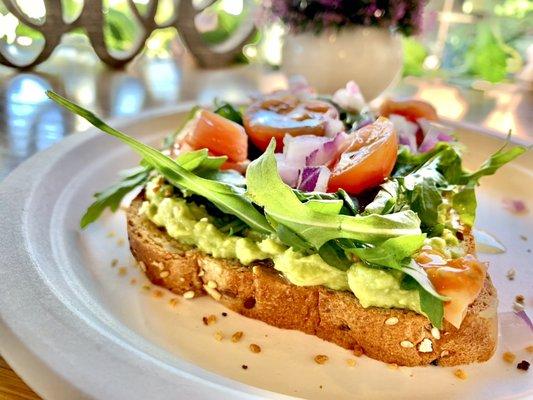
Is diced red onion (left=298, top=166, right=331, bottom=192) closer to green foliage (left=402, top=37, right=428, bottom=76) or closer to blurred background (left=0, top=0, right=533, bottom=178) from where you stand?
blurred background (left=0, top=0, right=533, bottom=178)

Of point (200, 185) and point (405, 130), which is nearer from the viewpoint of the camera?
point (200, 185)

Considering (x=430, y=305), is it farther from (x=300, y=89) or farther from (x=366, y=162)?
(x=300, y=89)

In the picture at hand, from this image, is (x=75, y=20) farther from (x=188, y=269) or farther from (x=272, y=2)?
(x=188, y=269)

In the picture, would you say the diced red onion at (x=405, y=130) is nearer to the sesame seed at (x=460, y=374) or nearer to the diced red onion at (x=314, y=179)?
the diced red onion at (x=314, y=179)

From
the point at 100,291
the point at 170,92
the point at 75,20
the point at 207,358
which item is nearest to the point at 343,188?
the point at 207,358

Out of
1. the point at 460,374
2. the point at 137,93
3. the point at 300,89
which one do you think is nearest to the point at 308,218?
the point at 460,374

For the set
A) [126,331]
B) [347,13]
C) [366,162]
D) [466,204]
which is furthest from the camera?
[347,13]
